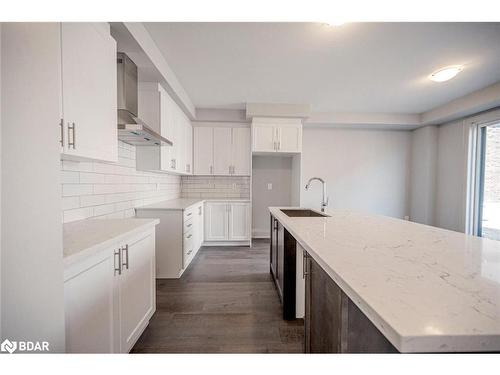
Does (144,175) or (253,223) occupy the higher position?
(144,175)

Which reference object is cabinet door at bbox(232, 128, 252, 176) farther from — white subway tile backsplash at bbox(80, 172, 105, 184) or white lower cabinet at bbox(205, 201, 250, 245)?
white subway tile backsplash at bbox(80, 172, 105, 184)

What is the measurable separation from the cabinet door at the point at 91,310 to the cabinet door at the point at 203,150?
10.0 feet

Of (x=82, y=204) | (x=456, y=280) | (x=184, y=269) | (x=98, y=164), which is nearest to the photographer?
(x=456, y=280)

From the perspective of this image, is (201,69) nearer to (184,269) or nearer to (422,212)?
(184,269)

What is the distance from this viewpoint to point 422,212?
14.6ft

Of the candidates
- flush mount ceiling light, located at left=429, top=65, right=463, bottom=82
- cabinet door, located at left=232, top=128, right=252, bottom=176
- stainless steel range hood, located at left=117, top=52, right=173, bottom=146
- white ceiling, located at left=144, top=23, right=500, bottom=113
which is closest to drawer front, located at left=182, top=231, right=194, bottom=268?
stainless steel range hood, located at left=117, top=52, right=173, bottom=146

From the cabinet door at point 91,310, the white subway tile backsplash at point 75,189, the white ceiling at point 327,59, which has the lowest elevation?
the cabinet door at point 91,310

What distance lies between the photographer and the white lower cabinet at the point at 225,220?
13.0ft

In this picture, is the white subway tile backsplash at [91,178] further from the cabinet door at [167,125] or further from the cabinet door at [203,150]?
the cabinet door at [203,150]

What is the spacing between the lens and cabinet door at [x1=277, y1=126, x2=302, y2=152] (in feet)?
12.9

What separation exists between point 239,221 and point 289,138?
5.70 ft

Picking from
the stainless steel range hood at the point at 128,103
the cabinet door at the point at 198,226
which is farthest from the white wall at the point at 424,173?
the stainless steel range hood at the point at 128,103

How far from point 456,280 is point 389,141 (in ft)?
15.9
